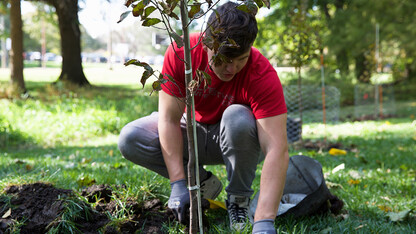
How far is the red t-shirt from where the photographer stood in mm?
1937

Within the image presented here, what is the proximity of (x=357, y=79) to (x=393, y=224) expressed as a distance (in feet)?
40.8

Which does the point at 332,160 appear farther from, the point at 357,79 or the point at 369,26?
the point at 357,79

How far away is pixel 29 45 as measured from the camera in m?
49.4

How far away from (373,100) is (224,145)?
986 cm

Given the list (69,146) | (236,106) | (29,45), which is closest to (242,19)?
(236,106)

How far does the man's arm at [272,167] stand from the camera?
179 centimetres

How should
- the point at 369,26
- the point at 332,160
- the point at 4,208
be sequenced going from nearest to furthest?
the point at 4,208 → the point at 332,160 → the point at 369,26

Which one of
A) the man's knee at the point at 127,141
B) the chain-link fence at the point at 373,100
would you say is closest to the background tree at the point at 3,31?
the man's knee at the point at 127,141

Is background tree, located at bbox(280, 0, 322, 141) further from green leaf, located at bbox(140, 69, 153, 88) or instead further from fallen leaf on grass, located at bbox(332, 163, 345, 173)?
green leaf, located at bbox(140, 69, 153, 88)

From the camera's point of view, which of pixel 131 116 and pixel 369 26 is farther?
pixel 369 26

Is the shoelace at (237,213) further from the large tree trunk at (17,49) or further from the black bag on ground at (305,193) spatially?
the large tree trunk at (17,49)

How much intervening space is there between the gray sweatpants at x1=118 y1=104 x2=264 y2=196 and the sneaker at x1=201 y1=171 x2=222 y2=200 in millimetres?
46

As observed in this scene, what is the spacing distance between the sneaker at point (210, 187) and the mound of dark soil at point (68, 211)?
0.32m

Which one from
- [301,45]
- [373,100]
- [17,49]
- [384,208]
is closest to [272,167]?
[384,208]
